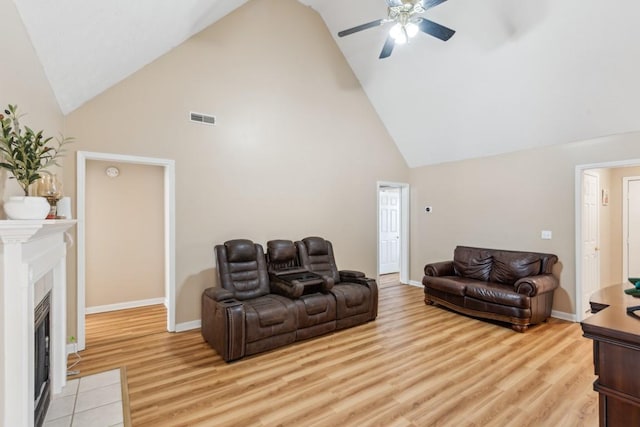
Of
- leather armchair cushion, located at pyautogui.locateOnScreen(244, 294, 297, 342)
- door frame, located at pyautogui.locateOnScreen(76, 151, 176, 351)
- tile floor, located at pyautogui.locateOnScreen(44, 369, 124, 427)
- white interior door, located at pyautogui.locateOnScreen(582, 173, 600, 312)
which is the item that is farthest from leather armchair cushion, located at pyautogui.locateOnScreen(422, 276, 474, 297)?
tile floor, located at pyautogui.locateOnScreen(44, 369, 124, 427)

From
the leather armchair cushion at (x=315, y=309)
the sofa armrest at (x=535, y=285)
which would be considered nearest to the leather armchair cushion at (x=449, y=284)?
the sofa armrest at (x=535, y=285)

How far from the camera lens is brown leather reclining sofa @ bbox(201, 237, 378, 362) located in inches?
123

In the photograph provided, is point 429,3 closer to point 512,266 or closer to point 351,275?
point 351,275

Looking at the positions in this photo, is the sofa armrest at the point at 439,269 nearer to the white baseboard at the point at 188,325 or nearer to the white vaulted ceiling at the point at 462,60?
the white vaulted ceiling at the point at 462,60

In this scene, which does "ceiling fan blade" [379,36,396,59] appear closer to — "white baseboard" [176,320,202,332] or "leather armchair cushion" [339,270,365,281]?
"leather armchair cushion" [339,270,365,281]

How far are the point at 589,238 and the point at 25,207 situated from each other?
6117 mm

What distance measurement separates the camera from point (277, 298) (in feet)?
11.9

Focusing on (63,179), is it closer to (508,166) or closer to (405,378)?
(405,378)

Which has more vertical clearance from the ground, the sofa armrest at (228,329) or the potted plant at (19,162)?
the potted plant at (19,162)

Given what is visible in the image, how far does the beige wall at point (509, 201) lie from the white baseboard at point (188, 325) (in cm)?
426

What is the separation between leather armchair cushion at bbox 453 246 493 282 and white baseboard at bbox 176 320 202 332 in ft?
13.4

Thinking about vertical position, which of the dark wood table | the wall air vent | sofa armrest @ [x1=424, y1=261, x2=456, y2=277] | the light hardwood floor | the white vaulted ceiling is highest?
the white vaulted ceiling

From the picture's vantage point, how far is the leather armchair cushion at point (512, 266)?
438 cm

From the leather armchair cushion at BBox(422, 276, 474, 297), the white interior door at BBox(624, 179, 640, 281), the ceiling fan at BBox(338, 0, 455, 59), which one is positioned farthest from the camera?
the white interior door at BBox(624, 179, 640, 281)
